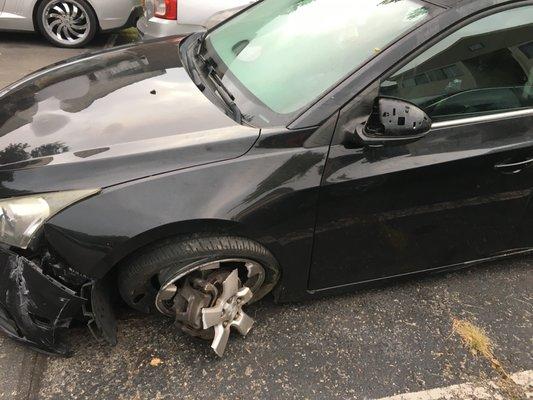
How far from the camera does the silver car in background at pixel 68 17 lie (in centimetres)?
561

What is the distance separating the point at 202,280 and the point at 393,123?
40.4 inches

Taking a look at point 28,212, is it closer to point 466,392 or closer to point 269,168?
point 269,168

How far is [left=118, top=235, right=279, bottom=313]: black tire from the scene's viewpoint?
1.92m

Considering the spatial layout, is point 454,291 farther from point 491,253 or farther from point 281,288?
point 281,288

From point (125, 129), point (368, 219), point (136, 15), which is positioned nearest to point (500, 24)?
point (368, 219)

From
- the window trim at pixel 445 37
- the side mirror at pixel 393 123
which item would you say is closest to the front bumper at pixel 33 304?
the side mirror at pixel 393 123

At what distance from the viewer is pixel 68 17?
583cm

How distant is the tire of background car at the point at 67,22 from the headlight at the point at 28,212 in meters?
4.75

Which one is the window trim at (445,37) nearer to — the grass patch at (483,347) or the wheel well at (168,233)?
the wheel well at (168,233)

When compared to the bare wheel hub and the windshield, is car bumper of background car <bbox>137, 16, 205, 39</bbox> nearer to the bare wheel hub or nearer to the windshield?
the windshield

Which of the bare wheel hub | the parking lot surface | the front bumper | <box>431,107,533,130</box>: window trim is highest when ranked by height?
<box>431,107,533,130</box>: window trim

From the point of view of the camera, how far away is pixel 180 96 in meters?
2.21

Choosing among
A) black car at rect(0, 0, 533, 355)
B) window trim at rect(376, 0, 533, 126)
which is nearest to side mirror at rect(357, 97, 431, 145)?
black car at rect(0, 0, 533, 355)

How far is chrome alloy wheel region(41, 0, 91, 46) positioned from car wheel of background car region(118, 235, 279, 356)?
191 inches
